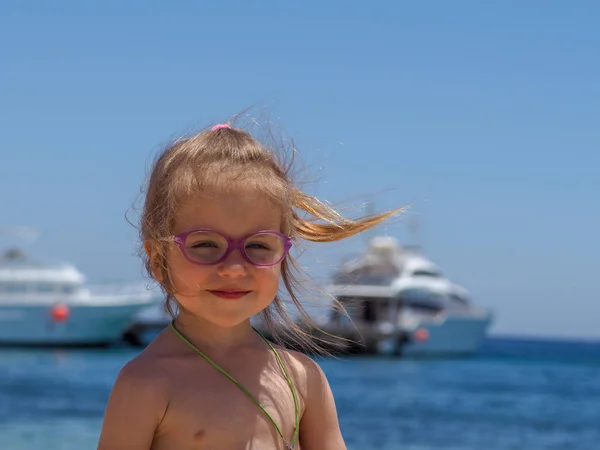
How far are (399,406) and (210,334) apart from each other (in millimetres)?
23094

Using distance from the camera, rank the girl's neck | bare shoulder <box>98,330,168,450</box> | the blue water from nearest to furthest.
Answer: bare shoulder <box>98,330,168,450</box>
the girl's neck
the blue water

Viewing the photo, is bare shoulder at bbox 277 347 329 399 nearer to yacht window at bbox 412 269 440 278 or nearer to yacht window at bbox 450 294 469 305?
yacht window at bbox 412 269 440 278

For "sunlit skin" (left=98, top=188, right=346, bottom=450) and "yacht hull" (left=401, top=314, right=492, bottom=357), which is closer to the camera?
"sunlit skin" (left=98, top=188, right=346, bottom=450)

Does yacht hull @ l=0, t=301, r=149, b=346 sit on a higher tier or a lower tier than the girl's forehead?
lower

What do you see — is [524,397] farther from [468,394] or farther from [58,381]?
[58,381]

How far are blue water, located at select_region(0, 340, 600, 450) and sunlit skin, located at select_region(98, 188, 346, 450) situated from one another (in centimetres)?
1197

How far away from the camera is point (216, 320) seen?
6.79ft

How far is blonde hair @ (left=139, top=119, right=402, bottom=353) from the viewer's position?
6.82ft

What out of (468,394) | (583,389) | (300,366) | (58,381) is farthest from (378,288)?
(300,366)

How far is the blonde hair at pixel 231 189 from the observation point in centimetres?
208

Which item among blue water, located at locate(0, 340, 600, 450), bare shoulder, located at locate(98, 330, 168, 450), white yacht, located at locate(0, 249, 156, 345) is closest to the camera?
bare shoulder, located at locate(98, 330, 168, 450)

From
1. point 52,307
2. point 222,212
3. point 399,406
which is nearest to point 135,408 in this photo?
point 222,212

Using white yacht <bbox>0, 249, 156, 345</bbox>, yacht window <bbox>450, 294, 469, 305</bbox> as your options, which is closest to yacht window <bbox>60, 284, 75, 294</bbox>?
white yacht <bbox>0, 249, 156, 345</bbox>

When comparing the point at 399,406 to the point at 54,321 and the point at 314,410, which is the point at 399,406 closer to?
the point at 314,410
